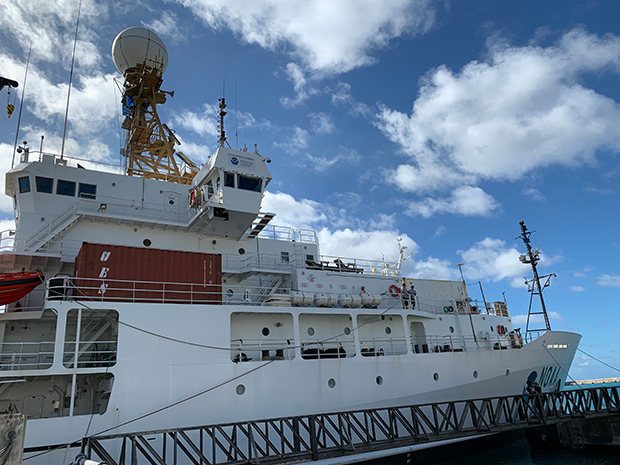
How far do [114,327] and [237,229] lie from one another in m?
6.74

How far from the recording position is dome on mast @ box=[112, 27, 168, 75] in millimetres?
23125

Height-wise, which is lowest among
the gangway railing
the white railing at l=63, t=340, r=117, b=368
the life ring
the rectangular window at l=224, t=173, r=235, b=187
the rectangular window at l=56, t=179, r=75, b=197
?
the gangway railing

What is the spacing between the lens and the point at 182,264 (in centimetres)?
1564

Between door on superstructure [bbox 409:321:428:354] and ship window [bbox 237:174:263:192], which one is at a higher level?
ship window [bbox 237:174:263:192]

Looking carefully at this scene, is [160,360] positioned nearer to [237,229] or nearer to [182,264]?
[182,264]

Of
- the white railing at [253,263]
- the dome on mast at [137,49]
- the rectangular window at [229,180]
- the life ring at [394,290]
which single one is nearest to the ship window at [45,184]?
the rectangular window at [229,180]

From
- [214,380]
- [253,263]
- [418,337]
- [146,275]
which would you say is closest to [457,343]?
[418,337]

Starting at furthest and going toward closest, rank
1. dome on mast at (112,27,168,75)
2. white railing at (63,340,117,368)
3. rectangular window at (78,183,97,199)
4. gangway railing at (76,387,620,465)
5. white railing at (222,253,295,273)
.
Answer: dome on mast at (112,27,168,75), white railing at (222,253,295,273), rectangular window at (78,183,97,199), white railing at (63,340,117,368), gangway railing at (76,387,620,465)

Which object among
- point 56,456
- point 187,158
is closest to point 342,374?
point 56,456

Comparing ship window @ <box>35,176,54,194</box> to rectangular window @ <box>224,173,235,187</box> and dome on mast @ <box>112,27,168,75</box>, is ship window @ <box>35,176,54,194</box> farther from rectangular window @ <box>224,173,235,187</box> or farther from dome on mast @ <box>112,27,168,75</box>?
dome on mast @ <box>112,27,168,75</box>

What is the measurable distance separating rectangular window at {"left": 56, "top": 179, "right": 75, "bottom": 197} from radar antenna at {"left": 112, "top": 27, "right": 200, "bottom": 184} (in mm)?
5554

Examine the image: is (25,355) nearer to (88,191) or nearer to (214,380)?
(214,380)

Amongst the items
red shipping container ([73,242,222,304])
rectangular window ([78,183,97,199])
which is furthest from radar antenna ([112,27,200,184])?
red shipping container ([73,242,222,304])

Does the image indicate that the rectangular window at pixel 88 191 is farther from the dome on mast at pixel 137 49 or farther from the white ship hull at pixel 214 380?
the dome on mast at pixel 137 49
